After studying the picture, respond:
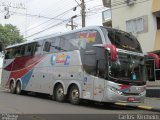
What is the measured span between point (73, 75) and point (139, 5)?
11.8 metres

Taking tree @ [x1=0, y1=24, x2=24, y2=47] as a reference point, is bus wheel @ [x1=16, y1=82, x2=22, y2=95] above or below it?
below

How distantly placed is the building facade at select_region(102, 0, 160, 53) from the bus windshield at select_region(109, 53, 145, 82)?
31.1 ft

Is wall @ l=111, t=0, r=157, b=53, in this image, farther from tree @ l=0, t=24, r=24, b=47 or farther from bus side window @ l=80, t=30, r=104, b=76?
tree @ l=0, t=24, r=24, b=47

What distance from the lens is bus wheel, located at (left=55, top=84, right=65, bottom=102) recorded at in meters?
20.8

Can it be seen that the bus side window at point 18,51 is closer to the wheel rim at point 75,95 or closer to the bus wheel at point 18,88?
the bus wheel at point 18,88

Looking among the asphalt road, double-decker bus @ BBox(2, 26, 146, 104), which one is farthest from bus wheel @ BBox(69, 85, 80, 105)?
the asphalt road

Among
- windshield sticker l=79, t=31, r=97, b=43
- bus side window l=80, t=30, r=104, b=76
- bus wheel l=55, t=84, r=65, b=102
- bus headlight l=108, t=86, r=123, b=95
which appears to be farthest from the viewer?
bus wheel l=55, t=84, r=65, b=102

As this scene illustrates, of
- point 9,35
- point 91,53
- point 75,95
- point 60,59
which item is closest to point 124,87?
point 91,53

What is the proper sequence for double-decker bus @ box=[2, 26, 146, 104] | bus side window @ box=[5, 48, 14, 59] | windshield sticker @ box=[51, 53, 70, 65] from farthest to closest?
1. bus side window @ box=[5, 48, 14, 59]
2. windshield sticker @ box=[51, 53, 70, 65]
3. double-decker bus @ box=[2, 26, 146, 104]

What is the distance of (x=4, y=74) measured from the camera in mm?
29125

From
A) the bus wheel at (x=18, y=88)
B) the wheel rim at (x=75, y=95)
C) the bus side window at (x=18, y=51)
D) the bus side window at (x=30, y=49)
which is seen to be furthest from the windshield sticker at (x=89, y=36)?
the bus wheel at (x=18, y=88)

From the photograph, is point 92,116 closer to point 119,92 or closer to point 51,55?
point 119,92

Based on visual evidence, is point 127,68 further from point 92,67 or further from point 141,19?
point 141,19

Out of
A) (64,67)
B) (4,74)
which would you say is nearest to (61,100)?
(64,67)
